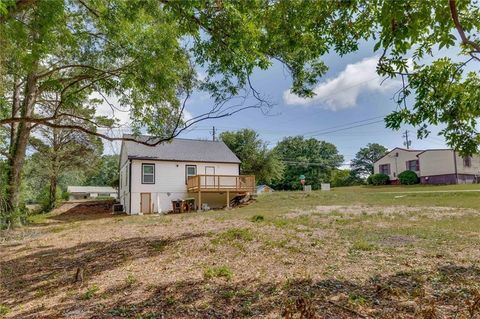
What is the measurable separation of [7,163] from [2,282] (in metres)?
8.80

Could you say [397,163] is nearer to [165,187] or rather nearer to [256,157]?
[256,157]

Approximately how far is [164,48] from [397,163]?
31.7 m

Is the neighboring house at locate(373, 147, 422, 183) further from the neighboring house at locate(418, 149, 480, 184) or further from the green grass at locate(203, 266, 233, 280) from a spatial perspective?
the green grass at locate(203, 266, 233, 280)

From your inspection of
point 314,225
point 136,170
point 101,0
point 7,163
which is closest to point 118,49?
point 101,0

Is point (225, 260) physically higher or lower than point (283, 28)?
lower

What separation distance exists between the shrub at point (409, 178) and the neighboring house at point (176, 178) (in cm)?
1755

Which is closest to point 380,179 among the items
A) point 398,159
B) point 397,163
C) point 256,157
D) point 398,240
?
point 397,163

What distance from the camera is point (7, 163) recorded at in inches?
503

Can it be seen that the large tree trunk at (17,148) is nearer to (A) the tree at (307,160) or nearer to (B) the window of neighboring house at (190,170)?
(B) the window of neighboring house at (190,170)

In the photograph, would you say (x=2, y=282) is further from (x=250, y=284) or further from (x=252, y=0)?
(x=252, y=0)

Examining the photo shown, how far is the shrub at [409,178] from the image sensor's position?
2992 cm

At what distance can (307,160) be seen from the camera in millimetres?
49750

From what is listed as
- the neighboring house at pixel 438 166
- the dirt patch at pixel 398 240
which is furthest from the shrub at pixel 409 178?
the dirt patch at pixel 398 240

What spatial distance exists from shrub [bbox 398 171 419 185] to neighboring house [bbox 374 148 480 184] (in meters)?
0.65
